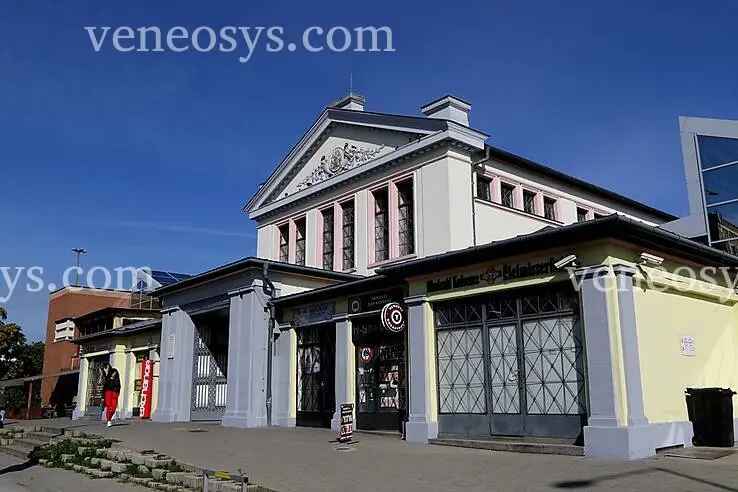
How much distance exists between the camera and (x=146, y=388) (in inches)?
1096

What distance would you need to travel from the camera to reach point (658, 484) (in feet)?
27.8

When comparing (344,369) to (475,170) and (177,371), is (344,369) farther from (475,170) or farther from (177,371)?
(177,371)

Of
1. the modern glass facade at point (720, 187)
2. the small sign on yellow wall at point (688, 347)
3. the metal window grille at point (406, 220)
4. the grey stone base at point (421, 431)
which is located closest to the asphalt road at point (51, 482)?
the grey stone base at point (421, 431)

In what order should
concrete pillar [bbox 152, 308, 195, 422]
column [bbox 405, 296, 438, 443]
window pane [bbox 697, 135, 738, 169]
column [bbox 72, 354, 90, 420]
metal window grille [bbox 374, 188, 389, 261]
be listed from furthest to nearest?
column [bbox 72, 354, 90, 420] → concrete pillar [bbox 152, 308, 195, 422] → metal window grille [bbox 374, 188, 389, 261] → window pane [bbox 697, 135, 738, 169] → column [bbox 405, 296, 438, 443]

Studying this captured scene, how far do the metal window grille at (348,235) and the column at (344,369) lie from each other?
20.3ft

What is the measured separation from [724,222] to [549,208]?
6168 millimetres

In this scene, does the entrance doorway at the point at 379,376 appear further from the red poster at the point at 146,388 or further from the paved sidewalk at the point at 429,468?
the red poster at the point at 146,388

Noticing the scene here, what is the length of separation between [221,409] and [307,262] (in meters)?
6.44

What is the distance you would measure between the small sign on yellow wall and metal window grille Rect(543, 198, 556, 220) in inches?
490

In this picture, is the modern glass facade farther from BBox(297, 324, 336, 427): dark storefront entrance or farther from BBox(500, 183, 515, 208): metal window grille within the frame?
BBox(297, 324, 336, 427): dark storefront entrance

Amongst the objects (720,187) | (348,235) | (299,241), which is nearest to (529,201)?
(720,187)

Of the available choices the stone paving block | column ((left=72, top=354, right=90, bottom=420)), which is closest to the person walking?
the stone paving block

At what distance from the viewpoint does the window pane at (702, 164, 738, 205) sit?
22.1 meters

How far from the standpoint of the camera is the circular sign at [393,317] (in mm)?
15609
